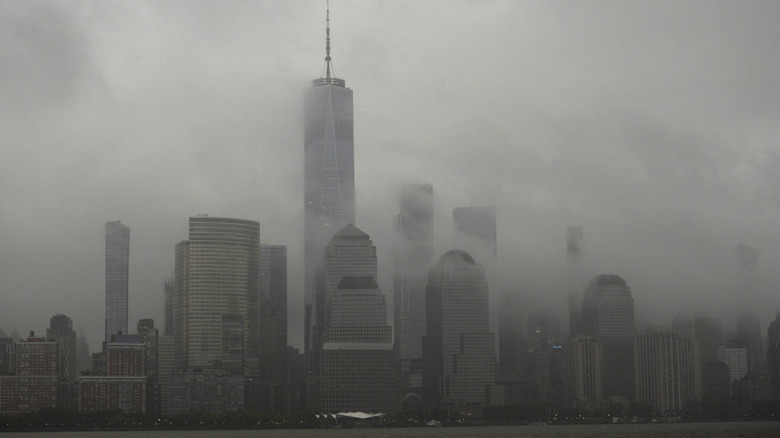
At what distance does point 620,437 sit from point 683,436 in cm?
1034

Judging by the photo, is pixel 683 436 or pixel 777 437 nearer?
pixel 777 437

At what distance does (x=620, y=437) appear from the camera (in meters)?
195

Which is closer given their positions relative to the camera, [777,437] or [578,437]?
[777,437]

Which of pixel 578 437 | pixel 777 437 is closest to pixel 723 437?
pixel 777 437

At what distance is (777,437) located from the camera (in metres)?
164

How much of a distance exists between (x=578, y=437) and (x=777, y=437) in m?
42.8

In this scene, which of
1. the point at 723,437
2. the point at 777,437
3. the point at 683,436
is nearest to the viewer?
the point at 777,437

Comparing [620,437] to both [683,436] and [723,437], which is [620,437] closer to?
[683,436]

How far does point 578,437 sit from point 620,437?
26.0ft

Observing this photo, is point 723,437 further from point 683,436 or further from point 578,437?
point 578,437

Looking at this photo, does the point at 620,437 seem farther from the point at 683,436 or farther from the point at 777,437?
the point at 777,437

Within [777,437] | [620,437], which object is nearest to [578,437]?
[620,437]

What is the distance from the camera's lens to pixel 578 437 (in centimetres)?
19938

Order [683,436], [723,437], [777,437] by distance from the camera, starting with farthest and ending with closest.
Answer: [683,436] → [723,437] → [777,437]
